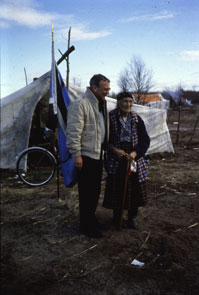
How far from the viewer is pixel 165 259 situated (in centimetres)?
291

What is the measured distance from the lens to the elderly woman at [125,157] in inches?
133

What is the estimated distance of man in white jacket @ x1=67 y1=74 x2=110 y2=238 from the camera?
9.97ft

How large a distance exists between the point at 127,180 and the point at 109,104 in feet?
17.7

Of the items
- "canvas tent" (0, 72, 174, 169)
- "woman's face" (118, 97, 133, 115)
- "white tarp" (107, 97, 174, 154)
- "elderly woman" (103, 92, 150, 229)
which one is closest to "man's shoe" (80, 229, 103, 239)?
"elderly woman" (103, 92, 150, 229)

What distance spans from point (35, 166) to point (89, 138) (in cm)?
419

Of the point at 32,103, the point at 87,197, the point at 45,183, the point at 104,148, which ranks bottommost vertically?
the point at 45,183

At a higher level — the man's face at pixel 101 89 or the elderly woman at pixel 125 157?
the man's face at pixel 101 89

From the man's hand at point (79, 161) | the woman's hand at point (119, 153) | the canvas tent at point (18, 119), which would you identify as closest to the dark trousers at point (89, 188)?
the man's hand at point (79, 161)

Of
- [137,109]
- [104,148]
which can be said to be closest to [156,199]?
[104,148]

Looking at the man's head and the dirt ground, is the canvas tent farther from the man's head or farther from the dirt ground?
the man's head

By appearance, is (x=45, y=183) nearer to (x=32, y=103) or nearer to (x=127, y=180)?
(x=32, y=103)

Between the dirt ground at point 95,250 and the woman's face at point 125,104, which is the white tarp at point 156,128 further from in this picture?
the woman's face at point 125,104

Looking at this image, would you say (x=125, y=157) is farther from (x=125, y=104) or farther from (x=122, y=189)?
(x=125, y=104)

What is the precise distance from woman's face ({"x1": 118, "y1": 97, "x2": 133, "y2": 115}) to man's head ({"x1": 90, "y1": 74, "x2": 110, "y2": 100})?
265mm
